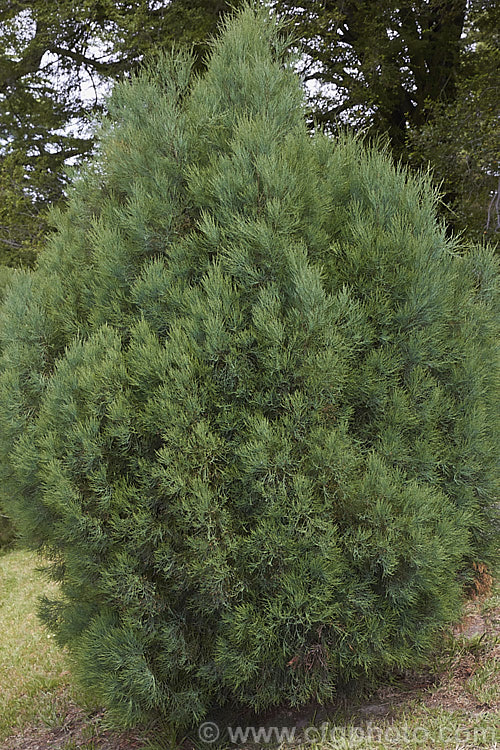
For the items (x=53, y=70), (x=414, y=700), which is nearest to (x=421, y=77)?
(x=53, y=70)

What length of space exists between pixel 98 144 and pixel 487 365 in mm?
2642

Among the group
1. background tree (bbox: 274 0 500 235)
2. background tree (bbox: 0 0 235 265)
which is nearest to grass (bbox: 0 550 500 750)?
background tree (bbox: 274 0 500 235)

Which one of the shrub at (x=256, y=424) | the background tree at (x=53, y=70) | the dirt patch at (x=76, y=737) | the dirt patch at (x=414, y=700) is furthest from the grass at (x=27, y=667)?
the background tree at (x=53, y=70)

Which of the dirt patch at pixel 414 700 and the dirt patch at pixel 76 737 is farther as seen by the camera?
the dirt patch at pixel 76 737

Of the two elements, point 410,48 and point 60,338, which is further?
point 410,48

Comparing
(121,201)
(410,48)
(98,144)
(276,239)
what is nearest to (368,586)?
(276,239)

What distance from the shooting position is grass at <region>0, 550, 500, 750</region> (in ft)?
10.3

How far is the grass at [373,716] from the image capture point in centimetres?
313

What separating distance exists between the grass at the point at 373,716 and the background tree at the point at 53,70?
8.70 meters

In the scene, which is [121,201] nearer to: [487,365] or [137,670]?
[487,365]

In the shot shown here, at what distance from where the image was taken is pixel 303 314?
3.01m

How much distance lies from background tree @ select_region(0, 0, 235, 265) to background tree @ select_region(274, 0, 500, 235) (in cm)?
198

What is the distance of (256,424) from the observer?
2953mm

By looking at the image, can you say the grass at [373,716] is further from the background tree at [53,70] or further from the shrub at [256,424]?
the background tree at [53,70]
